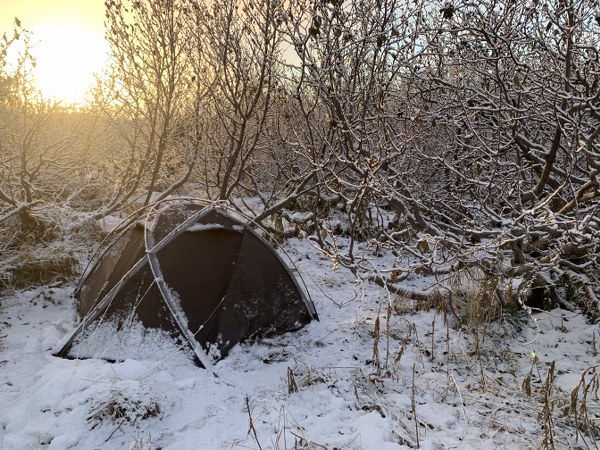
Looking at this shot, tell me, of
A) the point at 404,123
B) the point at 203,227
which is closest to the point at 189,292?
the point at 203,227

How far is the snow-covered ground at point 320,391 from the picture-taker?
3039 mm

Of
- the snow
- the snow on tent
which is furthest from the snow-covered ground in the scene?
the snow

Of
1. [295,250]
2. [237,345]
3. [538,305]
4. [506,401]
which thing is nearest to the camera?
[506,401]

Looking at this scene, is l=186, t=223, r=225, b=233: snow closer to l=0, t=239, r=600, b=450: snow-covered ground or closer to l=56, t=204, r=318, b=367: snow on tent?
l=56, t=204, r=318, b=367: snow on tent

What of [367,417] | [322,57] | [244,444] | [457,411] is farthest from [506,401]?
[322,57]

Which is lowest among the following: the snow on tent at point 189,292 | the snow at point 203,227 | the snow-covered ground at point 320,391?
the snow-covered ground at point 320,391

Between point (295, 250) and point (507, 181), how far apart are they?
3658 mm

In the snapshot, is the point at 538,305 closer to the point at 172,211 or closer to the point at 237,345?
the point at 237,345

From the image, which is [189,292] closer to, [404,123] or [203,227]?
[203,227]

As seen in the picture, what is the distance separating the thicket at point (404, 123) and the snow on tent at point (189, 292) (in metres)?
0.98

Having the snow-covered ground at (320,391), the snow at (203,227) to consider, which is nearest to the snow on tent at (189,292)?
the snow at (203,227)

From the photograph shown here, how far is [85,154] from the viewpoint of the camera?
8531 millimetres

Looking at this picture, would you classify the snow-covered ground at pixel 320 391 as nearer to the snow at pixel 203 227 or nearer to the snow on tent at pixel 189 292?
the snow on tent at pixel 189 292

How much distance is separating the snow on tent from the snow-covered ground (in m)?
0.15
